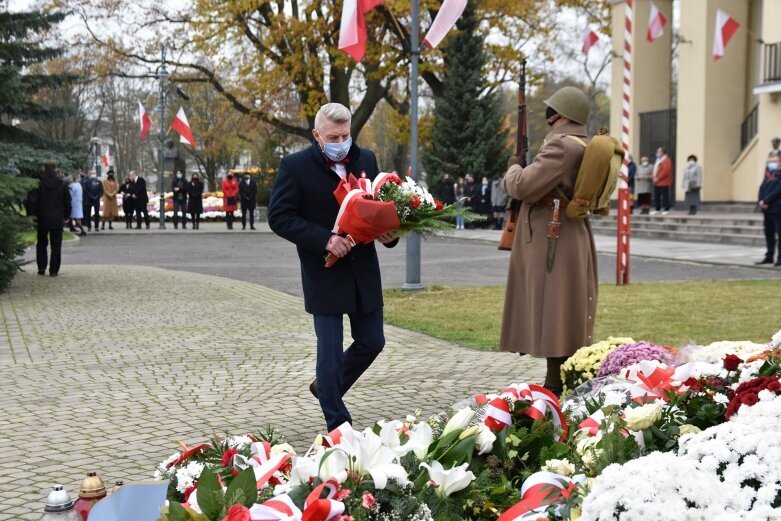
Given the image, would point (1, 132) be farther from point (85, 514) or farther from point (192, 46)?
point (85, 514)

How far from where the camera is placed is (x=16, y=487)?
16.6 ft

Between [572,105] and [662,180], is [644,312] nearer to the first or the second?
[572,105]

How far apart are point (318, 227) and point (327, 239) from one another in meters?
0.10

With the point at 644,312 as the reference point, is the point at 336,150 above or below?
above

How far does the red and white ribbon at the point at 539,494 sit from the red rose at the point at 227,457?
40.8 inches

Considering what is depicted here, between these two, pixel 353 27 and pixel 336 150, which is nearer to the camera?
pixel 336 150

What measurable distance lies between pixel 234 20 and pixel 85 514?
103 feet

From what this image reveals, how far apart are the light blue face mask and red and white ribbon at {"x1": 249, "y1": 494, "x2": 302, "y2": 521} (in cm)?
277

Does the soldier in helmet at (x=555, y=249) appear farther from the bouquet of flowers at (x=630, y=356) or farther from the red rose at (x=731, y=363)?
the red rose at (x=731, y=363)

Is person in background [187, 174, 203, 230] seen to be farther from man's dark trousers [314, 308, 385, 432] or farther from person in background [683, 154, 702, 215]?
man's dark trousers [314, 308, 385, 432]

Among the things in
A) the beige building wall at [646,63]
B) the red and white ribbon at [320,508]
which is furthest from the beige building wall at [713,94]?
the red and white ribbon at [320,508]

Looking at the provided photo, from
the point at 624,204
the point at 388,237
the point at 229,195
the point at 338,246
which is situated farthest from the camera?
the point at 229,195

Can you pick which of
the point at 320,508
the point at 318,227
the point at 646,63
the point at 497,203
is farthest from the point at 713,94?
the point at 320,508

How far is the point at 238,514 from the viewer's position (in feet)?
9.29
